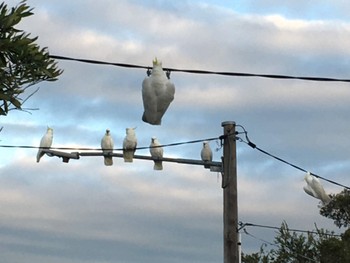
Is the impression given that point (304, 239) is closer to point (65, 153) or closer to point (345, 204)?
point (345, 204)

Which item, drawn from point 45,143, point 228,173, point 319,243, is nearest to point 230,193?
point 228,173

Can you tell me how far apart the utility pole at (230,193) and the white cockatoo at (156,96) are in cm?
388

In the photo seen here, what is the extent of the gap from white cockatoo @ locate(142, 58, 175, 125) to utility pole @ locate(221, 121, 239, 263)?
3.88 metres

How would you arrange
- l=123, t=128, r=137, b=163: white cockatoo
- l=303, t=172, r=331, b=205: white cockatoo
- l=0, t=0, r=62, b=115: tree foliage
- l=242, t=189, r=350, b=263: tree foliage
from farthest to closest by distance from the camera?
l=242, t=189, r=350, b=263: tree foliage < l=123, t=128, r=137, b=163: white cockatoo < l=303, t=172, r=331, b=205: white cockatoo < l=0, t=0, r=62, b=115: tree foliage

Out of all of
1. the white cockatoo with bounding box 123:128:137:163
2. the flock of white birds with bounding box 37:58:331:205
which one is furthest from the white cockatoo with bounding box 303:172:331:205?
the white cockatoo with bounding box 123:128:137:163

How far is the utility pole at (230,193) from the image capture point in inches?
514

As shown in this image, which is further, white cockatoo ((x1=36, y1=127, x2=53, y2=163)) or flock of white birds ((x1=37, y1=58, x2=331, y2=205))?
white cockatoo ((x1=36, y1=127, x2=53, y2=163))

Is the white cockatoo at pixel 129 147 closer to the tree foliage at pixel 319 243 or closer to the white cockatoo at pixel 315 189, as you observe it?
the white cockatoo at pixel 315 189

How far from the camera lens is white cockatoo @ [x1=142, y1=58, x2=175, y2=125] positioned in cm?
958

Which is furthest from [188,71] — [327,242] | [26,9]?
[327,242]

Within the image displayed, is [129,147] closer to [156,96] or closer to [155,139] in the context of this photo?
[155,139]

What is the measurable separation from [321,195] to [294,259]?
1807 centimetres

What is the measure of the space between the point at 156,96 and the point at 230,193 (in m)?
4.12

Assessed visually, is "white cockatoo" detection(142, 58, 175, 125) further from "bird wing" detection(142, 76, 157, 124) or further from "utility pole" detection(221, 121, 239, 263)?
"utility pole" detection(221, 121, 239, 263)
